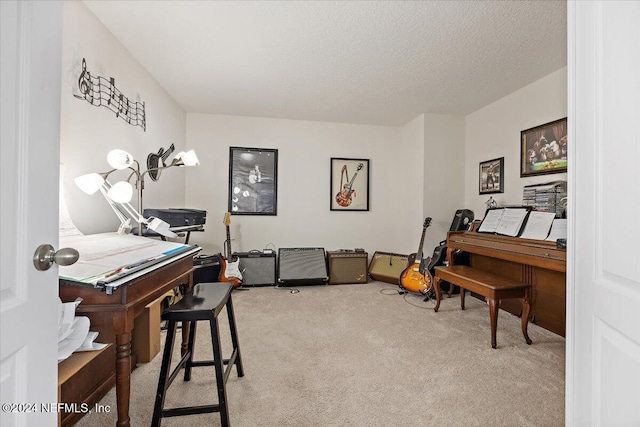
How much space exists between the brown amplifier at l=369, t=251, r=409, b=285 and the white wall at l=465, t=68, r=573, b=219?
1198 mm

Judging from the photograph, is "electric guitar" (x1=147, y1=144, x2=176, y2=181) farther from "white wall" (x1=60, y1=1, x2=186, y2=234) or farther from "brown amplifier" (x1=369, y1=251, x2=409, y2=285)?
"brown amplifier" (x1=369, y1=251, x2=409, y2=285)

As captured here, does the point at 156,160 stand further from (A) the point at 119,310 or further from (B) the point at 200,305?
(A) the point at 119,310

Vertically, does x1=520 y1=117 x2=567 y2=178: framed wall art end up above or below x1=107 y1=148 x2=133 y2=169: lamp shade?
above

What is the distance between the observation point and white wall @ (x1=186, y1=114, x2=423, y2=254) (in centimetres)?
406

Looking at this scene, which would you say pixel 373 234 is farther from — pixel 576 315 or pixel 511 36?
pixel 576 315

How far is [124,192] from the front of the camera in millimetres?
1544

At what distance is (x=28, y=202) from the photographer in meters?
0.58

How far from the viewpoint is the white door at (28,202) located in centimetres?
52

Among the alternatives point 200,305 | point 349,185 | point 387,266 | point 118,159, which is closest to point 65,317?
point 200,305

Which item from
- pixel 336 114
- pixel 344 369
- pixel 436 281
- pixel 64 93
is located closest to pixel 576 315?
pixel 344 369

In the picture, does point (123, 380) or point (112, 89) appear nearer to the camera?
point (123, 380)

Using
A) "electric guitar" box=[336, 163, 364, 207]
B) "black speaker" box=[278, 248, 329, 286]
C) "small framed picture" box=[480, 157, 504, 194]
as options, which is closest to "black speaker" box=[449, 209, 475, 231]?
"small framed picture" box=[480, 157, 504, 194]

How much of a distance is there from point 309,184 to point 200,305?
314 cm

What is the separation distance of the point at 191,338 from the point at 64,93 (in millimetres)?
1599
